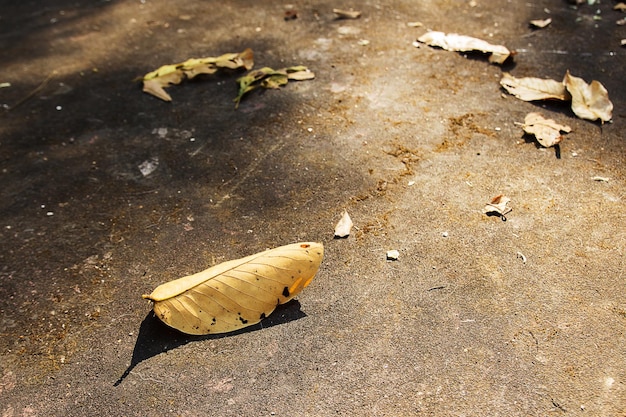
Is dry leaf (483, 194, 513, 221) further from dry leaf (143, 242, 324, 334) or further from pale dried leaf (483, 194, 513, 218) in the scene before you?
dry leaf (143, 242, 324, 334)

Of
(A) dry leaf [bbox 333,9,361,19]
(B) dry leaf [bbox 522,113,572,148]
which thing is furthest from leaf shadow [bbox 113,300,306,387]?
(A) dry leaf [bbox 333,9,361,19]

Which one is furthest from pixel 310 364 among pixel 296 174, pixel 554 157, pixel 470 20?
pixel 470 20

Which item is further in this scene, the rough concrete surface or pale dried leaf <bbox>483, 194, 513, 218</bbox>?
pale dried leaf <bbox>483, 194, 513, 218</bbox>

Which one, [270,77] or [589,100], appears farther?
[270,77]

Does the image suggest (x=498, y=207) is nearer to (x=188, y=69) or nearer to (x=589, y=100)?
(x=589, y=100)

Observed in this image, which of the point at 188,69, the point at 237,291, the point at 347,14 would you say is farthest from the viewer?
the point at 347,14

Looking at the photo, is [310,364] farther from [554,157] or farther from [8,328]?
[554,157]

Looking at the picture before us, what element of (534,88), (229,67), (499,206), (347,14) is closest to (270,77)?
(229,67)

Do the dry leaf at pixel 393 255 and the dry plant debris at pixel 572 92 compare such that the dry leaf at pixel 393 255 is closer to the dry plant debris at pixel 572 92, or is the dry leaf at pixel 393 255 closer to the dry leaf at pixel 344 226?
the dry leaf at pixel 344 226
